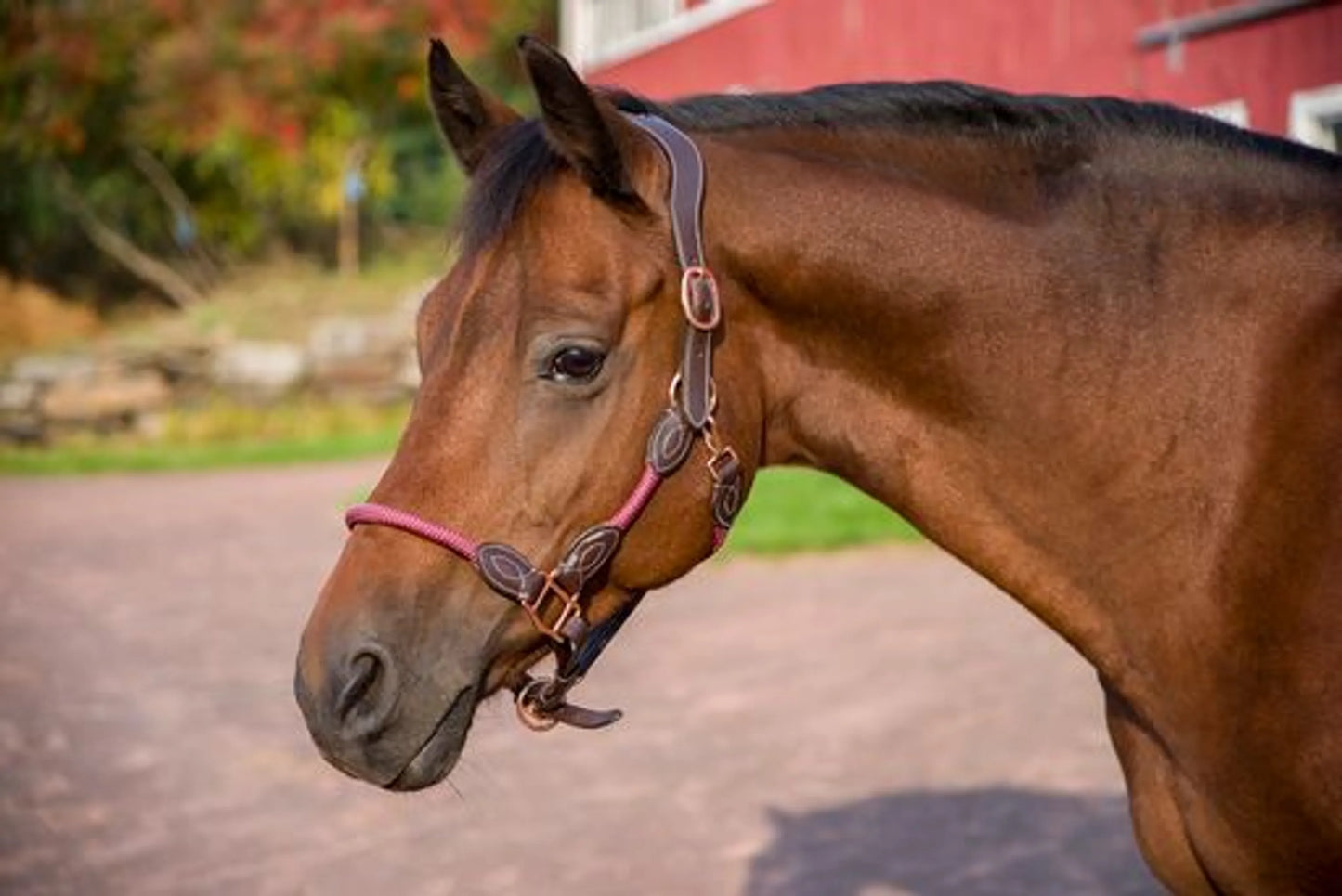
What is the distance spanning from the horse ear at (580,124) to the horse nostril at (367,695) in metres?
0.77

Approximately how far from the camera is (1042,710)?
6844 millimetres

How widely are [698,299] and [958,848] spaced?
3.36 metres

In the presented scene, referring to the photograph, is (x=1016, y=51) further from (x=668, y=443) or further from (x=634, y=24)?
(x=668, y=443)

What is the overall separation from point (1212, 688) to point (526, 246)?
1253 millimetres

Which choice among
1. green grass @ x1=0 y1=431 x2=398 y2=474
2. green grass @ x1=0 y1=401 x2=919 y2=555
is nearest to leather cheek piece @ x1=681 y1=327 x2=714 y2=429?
green grass @ x1=0 y1=401 x2=919 y2=555

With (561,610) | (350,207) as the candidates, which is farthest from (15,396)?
(561,610)

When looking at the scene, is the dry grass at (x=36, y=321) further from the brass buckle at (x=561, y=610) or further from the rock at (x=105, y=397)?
the brass buckle at (x=561, y=610)

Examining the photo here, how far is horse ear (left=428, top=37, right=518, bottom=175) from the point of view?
2672mm

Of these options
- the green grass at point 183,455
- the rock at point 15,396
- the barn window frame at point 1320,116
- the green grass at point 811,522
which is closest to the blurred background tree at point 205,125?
the rock at point 15,396

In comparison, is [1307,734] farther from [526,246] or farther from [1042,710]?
[1042,710]

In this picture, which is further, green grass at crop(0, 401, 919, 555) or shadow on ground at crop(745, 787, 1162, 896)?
green grass at crop(0, 401, 919, 555)

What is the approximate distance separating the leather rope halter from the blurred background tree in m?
20.8

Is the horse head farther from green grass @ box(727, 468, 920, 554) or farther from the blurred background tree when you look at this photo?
the blurred background tree

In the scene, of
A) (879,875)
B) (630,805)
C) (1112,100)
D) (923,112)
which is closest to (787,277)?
(923,112)
